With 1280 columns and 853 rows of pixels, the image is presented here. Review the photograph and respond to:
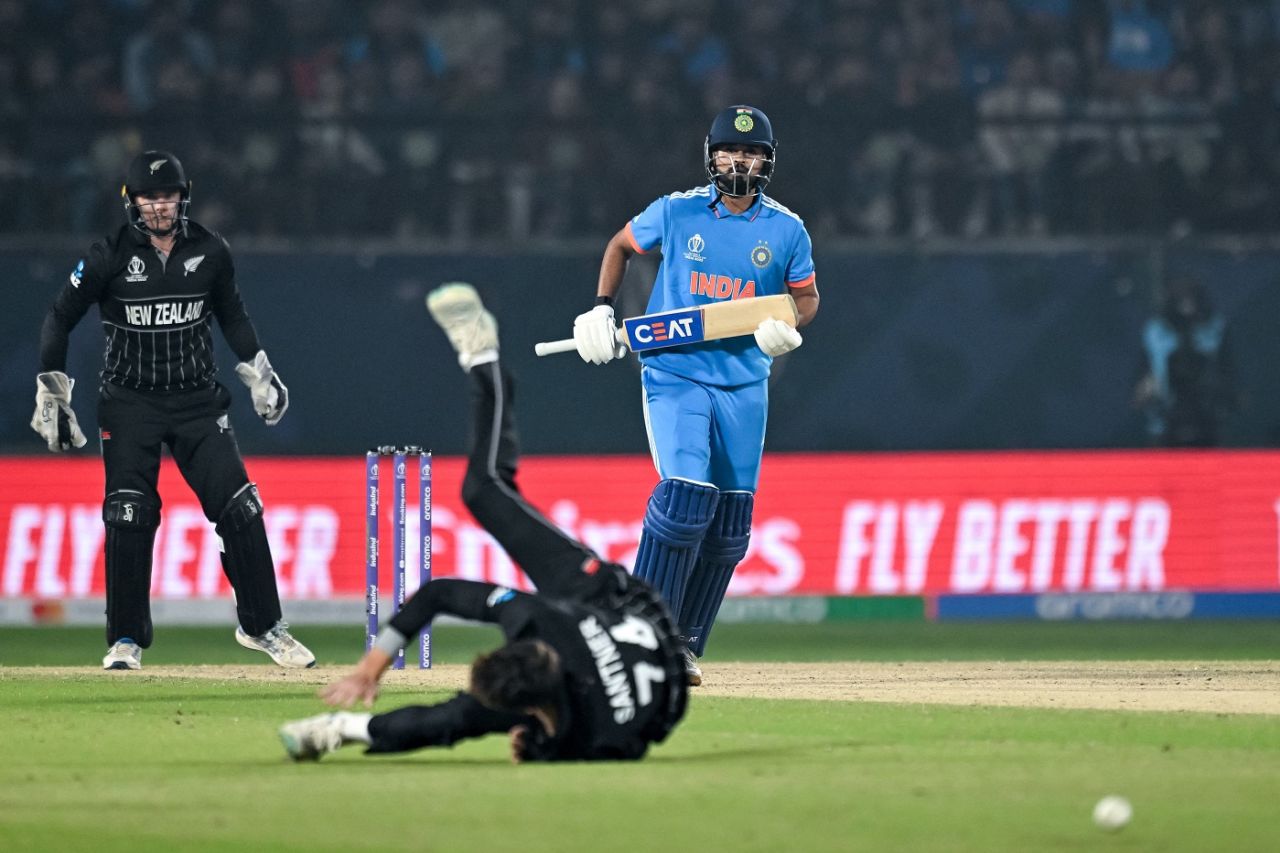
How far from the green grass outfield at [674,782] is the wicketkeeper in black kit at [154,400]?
0.58 metres

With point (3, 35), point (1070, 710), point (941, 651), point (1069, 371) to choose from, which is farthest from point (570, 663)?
point (3, 35)

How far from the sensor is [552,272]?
567 inches

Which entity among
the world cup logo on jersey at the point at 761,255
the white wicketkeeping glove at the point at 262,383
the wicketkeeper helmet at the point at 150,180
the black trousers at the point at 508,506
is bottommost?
the black trousers at the point at 508,506

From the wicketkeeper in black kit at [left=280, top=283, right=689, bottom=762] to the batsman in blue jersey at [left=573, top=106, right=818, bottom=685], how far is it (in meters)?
1.89

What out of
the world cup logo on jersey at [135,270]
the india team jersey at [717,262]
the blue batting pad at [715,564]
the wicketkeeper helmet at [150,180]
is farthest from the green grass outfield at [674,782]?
the wicketkeeper helmet at [150,180]

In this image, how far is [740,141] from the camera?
8273mm

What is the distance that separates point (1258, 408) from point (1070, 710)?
7590 mm

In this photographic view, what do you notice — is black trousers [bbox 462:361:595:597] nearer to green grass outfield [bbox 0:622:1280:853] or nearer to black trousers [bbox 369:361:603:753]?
black trousers [bbox 369:361:603:753]

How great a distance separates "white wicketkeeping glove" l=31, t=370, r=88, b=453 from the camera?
29.9ft

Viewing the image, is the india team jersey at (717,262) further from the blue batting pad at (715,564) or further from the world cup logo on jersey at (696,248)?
the blue batting pad at (715,564)

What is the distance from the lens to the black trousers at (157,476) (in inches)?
359

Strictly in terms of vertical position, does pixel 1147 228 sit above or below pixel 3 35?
below

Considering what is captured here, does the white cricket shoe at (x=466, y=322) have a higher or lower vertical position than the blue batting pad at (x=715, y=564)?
higher

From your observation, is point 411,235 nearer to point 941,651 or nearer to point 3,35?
point 3,35
